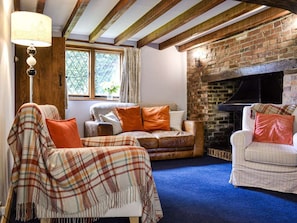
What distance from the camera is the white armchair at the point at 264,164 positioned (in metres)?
2.65

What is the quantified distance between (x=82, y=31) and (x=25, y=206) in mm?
3681

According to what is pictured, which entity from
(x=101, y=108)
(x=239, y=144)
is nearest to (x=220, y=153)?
(x=239, y=144)

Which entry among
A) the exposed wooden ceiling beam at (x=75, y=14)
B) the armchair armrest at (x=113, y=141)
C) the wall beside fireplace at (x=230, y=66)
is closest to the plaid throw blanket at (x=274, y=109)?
the wall beside fireplace at (x=230, y=66)

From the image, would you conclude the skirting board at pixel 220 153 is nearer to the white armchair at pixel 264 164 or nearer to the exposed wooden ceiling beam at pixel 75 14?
the white armchair at pixel 264 164

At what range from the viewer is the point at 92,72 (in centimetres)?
506

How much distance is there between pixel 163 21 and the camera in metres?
4.19

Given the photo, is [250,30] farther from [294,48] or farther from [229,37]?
[294,48]

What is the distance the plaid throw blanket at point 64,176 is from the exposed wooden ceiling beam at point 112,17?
→ 6.75ft

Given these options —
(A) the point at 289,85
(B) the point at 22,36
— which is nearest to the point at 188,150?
(A) the point at 289,85

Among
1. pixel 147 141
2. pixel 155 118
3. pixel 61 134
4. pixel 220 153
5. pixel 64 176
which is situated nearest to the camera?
pixel 64 176

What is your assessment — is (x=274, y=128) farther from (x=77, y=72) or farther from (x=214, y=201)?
(x=77, y=72)

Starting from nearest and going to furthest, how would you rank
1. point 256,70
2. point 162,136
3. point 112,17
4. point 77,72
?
point 112,17 → point 256,70 → point 162,136 → point 77,72

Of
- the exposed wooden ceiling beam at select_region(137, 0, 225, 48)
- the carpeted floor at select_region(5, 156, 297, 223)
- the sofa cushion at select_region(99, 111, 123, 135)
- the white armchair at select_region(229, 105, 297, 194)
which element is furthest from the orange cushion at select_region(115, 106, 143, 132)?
the white armchair at select_region(229, 105, 297, 194)

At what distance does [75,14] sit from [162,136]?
82.3 inches
